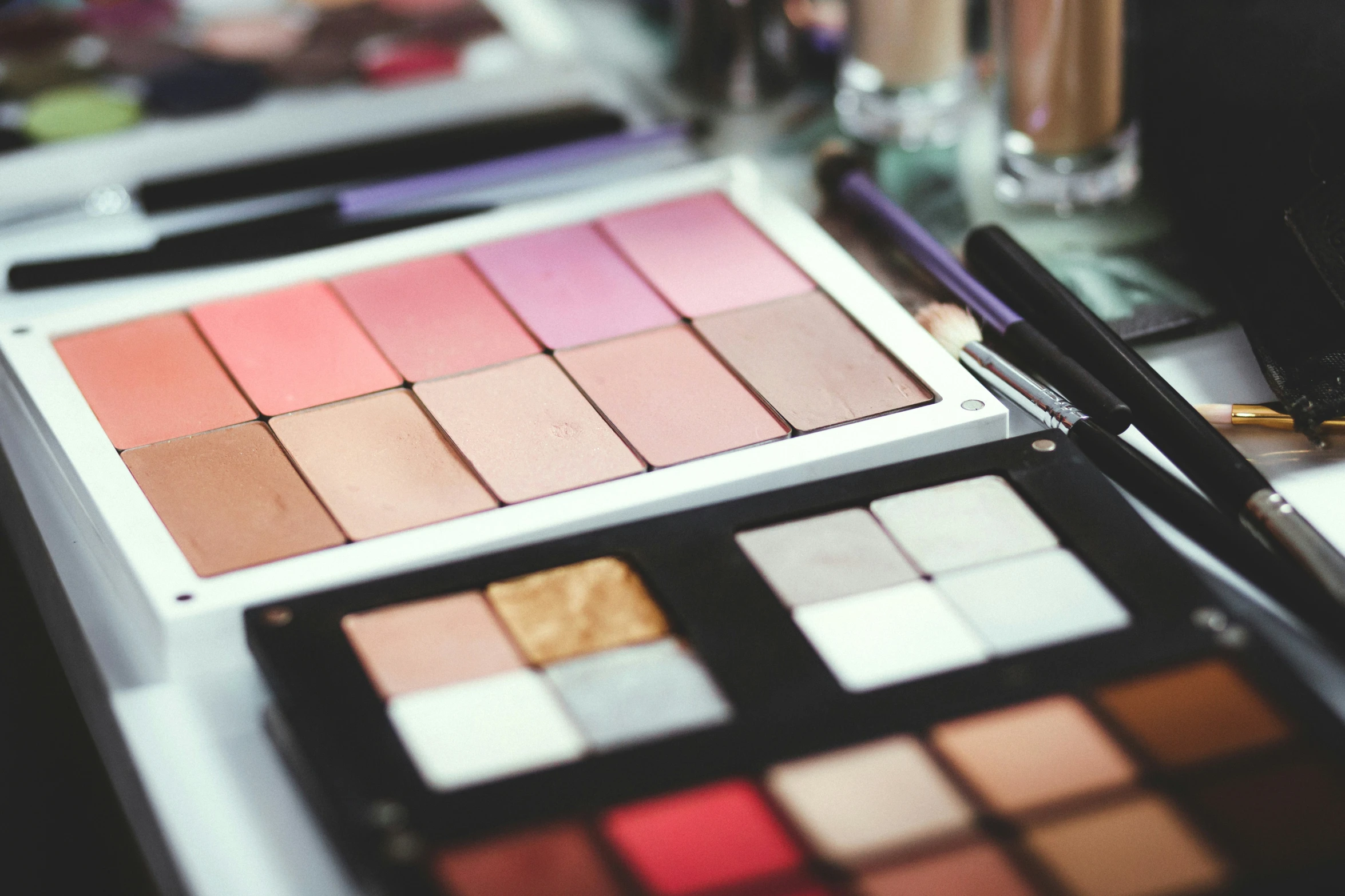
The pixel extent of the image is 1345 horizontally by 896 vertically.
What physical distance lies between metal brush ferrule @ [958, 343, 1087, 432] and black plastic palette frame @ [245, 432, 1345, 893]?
0.15 ft

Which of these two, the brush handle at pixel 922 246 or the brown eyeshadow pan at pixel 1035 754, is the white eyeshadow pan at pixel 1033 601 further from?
the brush handle at pixel 922 246

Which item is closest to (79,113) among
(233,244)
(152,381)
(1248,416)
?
(233,244)

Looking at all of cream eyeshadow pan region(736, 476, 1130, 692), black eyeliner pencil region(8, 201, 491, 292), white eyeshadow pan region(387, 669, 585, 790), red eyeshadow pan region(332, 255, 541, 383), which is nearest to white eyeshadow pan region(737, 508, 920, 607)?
cream eyeshadow pan region(736, 476, 1130, 692)

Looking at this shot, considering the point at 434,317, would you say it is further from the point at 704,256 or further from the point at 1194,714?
the point at 1194,714

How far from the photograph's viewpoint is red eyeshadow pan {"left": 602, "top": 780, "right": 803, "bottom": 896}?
499 mm

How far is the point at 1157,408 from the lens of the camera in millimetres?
716

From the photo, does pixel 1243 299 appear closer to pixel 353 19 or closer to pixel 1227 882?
pixel 1227 882

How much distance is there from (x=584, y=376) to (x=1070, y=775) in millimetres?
342

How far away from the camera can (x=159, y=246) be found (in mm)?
899

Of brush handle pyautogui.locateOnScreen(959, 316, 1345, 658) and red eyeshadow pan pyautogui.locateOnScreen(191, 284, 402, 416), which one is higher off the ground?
red eyeshadow pan pyautogui.locateOnScreen(191, 284, 402, 416)

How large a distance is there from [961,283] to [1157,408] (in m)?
0.15

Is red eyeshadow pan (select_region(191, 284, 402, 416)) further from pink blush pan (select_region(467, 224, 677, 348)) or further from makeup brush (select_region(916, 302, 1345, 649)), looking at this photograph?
makeup brush (select_region(916, 302, 1345, 649))

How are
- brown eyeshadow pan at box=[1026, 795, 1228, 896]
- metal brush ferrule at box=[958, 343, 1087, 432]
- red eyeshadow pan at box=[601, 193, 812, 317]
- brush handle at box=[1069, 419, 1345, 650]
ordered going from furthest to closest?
red eyeshadow pan at box=[601, 193, 812, 317]
metal brush ferrule at box=[958, 343, 1087, 432]
brush handle at box=[1069, 419, 1345, 650]
brown eyeshadow pan at box=[1026, 795, 1228, 896]

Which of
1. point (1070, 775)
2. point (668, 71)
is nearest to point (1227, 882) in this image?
point (1070, 775)
